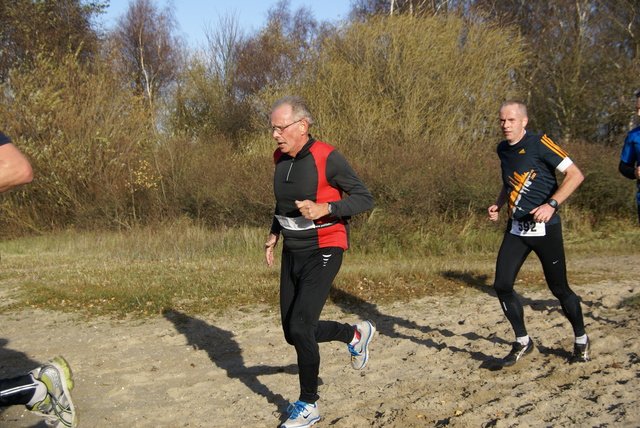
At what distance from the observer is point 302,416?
4340 mm

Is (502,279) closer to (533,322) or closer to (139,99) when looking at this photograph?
(533,322)

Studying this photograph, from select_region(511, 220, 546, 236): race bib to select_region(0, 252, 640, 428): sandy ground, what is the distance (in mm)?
1173

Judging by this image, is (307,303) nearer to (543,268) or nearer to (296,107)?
(296,107)

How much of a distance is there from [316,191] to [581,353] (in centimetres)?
289

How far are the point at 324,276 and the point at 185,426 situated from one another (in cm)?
151

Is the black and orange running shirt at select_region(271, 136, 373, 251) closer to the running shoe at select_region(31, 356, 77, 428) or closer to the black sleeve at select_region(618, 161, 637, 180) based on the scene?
the running shoe at select_region(31, 356, 77, 428)

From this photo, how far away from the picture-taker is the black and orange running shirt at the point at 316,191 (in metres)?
4.42

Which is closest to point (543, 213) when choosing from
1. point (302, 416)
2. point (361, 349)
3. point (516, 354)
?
point (516, 354)

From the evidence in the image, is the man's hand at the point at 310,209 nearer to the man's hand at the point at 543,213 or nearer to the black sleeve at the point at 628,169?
the man's hand at the point at 543,213

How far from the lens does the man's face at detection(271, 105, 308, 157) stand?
4.36 metres

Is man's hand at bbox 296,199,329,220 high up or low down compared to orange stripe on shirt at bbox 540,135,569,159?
down

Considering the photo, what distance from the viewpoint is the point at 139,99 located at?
22.0 m

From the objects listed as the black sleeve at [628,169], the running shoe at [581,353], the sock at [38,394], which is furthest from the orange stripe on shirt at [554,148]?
the sock at [38,394]

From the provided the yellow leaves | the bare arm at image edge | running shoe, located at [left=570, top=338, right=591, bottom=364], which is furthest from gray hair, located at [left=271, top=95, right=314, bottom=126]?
the yellow leaves
